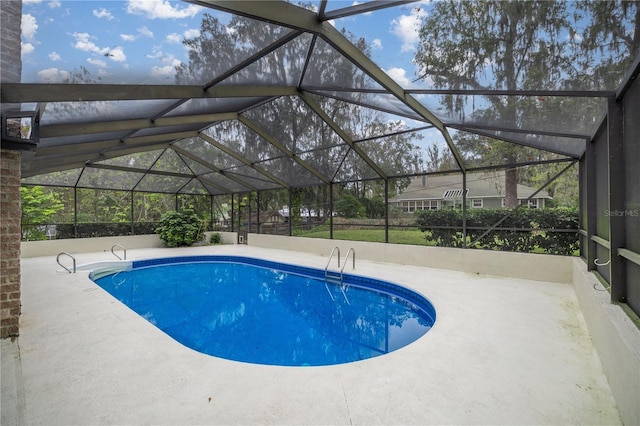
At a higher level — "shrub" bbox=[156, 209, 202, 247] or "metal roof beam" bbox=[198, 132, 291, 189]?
"metal roof beam" bbox=[198, 132, 291, 189]

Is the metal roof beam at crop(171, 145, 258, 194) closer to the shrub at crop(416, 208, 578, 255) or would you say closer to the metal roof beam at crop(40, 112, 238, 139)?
the metal roof beam at crop(40, 112, 238, 139)

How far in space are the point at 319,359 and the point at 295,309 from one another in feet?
7.38

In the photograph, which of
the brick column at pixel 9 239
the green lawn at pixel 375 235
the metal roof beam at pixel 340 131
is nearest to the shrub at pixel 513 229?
the green lawn at pixel 375 235

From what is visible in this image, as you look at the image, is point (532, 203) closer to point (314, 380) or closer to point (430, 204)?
point (430, 204)

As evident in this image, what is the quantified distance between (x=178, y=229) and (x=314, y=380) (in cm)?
1238

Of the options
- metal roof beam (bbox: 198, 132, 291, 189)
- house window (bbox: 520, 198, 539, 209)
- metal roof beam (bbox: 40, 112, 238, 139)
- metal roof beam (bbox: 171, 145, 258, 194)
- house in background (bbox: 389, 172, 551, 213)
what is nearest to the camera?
metal roof beam (bbox: 40, 112, 238, 139)

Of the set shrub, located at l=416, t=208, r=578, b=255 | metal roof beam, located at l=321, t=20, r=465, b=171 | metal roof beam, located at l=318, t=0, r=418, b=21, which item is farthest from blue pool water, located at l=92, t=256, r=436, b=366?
metal roof beam, located at l=318, t=0, r=418, b=21

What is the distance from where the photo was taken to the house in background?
7.24m

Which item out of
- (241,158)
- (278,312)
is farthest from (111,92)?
(241,158)

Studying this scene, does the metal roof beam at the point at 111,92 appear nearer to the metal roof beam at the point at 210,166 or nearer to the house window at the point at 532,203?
the house window at the point at 532,203

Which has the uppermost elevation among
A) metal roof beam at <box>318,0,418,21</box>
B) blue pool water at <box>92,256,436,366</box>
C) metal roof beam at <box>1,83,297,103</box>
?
metal roof beam at <box>318,0,418,21</box>

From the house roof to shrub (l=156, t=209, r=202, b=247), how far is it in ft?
29.2

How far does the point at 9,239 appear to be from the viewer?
10.5 ft

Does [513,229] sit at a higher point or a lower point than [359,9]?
lower
